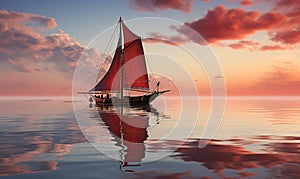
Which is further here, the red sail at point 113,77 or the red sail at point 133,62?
the red sail at point 113,77

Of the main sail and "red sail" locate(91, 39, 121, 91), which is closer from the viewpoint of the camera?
the main sail

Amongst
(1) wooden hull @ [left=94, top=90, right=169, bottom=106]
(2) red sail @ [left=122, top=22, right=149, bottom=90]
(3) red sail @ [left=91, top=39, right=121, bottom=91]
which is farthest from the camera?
(3) red sail @ [left=91, top=39, right=121, bottom=91]

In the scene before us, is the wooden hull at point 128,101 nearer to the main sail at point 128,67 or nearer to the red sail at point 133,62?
the main sail at point 128,67

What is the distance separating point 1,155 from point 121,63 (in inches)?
2487

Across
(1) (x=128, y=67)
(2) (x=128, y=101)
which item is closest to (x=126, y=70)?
(1) (x=128, y=67)

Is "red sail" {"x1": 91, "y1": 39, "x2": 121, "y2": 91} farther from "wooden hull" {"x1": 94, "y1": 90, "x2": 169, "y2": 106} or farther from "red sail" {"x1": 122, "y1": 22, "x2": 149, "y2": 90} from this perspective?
"wooden hull" {"x1": 94, "y1": 90, "x2": 169, "y2": 106}

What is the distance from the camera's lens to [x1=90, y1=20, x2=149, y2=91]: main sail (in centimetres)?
7700

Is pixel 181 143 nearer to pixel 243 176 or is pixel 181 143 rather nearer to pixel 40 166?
pixel 243 176

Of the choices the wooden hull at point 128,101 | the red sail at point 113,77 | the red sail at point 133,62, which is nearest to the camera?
the wooden hull at point 128,101

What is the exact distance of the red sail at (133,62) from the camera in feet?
252

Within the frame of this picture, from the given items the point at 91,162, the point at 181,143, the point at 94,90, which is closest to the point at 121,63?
the point at 94,90

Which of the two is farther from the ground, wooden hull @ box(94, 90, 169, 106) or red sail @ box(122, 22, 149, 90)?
red sail @ box(122, 22, 149, 90)

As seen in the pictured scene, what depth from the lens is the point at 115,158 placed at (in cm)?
1417

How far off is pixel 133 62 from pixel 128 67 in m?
1.75
